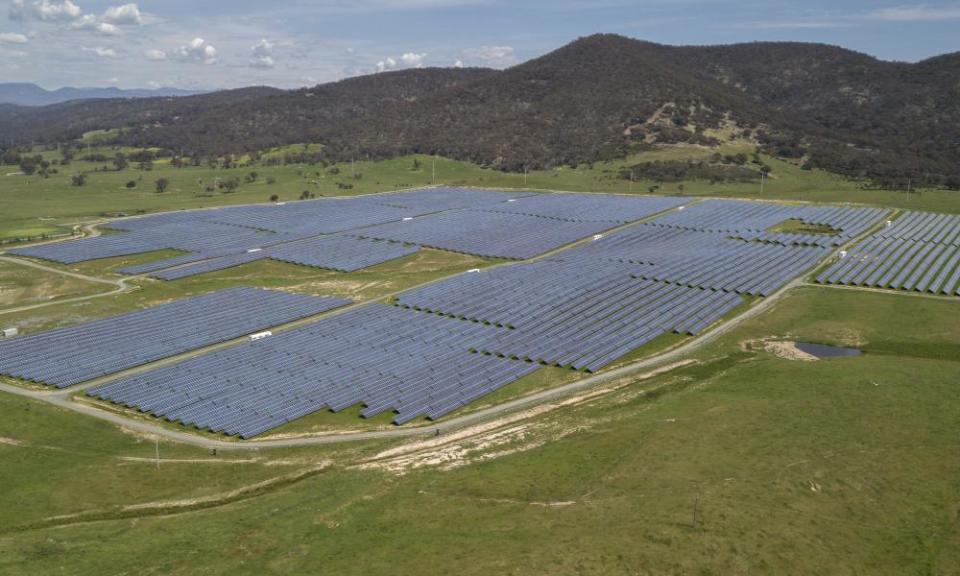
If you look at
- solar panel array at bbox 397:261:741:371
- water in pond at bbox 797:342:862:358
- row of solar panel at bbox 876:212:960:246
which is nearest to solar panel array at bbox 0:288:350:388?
solar panel array at bbox 397:261:741:371

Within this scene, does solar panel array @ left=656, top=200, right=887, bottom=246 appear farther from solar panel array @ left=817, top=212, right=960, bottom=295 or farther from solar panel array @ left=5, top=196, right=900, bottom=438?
solar panel array @ left=817, top=212, right=960, bottom=295

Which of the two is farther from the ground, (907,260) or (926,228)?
(926,228)

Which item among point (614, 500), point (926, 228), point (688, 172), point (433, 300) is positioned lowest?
point (614, 500)

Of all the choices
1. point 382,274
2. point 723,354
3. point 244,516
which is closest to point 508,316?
point 723,354

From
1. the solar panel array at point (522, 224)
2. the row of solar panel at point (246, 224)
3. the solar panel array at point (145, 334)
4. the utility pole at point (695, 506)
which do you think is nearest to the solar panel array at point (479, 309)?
the solar panel array at point (522, 224)

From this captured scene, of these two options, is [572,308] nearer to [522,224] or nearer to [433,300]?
[433,300]

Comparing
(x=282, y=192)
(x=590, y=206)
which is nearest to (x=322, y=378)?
(x=590, y=206)
